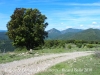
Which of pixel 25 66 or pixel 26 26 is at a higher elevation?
pixel 26 26

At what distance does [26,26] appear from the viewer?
139ft

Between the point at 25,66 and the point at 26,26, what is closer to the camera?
the point at 25,66

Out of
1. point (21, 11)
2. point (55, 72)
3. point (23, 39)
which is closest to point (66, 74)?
point (55, 72)

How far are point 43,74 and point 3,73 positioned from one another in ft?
9.62

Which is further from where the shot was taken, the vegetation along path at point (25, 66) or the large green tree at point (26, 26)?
the large green tree at point (26, 26)

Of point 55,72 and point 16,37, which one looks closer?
point 55,72

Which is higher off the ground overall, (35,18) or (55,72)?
(35,18)

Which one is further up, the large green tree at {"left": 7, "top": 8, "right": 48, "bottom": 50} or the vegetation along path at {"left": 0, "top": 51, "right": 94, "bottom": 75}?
the large green tree at {"left": 7, "top": 8, "right": 48, "bottom": 50}

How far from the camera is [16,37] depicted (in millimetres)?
41312

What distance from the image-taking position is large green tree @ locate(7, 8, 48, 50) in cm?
4134

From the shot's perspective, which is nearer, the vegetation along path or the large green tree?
the vegetation along path

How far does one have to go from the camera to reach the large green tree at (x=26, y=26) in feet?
136

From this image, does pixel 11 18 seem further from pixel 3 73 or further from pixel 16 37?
pixel 3 73

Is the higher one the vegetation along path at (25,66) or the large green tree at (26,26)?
the large green tree at (26,26)
